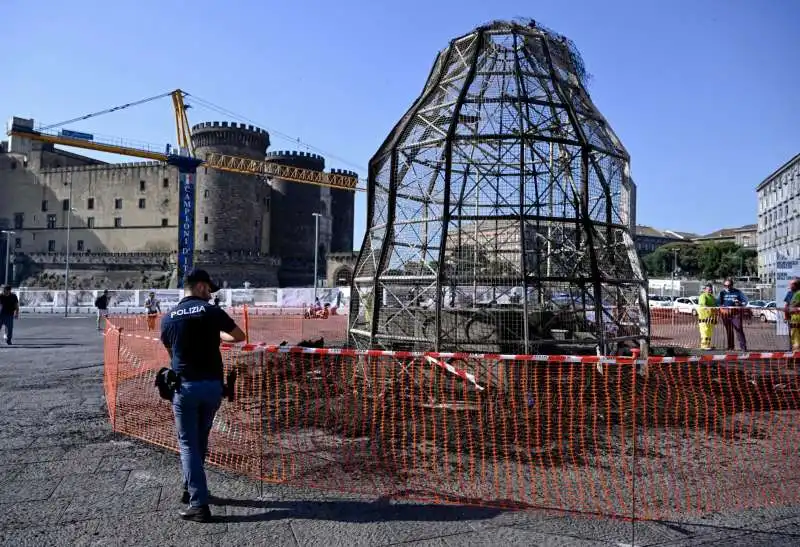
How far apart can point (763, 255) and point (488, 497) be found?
79040mm

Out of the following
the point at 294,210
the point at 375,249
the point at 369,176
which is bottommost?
the point at 375,249

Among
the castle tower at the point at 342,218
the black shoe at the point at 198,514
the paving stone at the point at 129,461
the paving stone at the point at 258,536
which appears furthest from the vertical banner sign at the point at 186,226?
the paving stone at the point at 258,536

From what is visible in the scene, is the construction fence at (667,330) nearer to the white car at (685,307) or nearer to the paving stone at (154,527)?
the white car at (685,307)

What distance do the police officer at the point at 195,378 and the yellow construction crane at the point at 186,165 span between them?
55532 mm

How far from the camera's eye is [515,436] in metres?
6.45

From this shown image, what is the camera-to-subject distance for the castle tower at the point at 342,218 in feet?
261

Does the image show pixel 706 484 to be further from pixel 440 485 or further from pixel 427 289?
pixel 427 289

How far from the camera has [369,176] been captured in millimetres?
11352

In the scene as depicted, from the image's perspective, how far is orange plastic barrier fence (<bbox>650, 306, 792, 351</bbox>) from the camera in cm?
1345

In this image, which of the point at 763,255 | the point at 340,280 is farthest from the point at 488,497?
the point at 763,255

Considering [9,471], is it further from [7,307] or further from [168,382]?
[7,307]

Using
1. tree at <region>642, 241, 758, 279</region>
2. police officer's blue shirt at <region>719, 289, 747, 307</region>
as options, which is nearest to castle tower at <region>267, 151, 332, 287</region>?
tree at <region>642, 241, 758, 279</region>

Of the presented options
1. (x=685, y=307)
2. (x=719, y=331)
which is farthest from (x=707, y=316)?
(x=685, y=307)

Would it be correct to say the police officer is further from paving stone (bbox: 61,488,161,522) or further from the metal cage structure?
the metal cage structure
